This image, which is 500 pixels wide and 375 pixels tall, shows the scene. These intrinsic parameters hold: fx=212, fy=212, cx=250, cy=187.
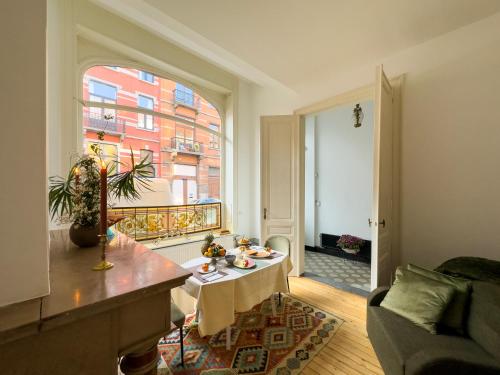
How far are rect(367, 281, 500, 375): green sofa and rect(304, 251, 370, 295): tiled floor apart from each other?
4.86 ft

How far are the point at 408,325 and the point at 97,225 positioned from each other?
89.0 inches

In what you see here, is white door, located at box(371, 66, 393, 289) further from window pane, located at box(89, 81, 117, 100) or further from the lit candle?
window pane, located at box(89, 81, 117, 100)

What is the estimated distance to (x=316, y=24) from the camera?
2125 millimetres

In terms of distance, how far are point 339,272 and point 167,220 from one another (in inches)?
119

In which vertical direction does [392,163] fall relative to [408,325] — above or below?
above

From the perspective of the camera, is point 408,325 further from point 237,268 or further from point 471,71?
point 471,71

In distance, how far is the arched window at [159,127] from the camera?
2768 mm

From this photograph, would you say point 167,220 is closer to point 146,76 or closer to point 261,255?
point 261,255

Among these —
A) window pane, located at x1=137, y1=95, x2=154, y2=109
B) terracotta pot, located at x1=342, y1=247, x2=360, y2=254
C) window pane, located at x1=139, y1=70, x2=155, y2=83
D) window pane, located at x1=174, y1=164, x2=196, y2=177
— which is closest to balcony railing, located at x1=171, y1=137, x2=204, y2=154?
window pane, located at x1=174, y1=164, x2=196, y2=177

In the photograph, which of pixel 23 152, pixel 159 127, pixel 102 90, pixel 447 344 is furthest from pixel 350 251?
pixel 102 90

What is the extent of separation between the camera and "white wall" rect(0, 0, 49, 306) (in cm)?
62

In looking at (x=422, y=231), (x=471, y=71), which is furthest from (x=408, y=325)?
(x=471, y=71)

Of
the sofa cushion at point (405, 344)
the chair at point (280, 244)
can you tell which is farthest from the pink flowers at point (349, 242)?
the sofa cushion at point (405, 344)

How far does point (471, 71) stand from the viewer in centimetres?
212
